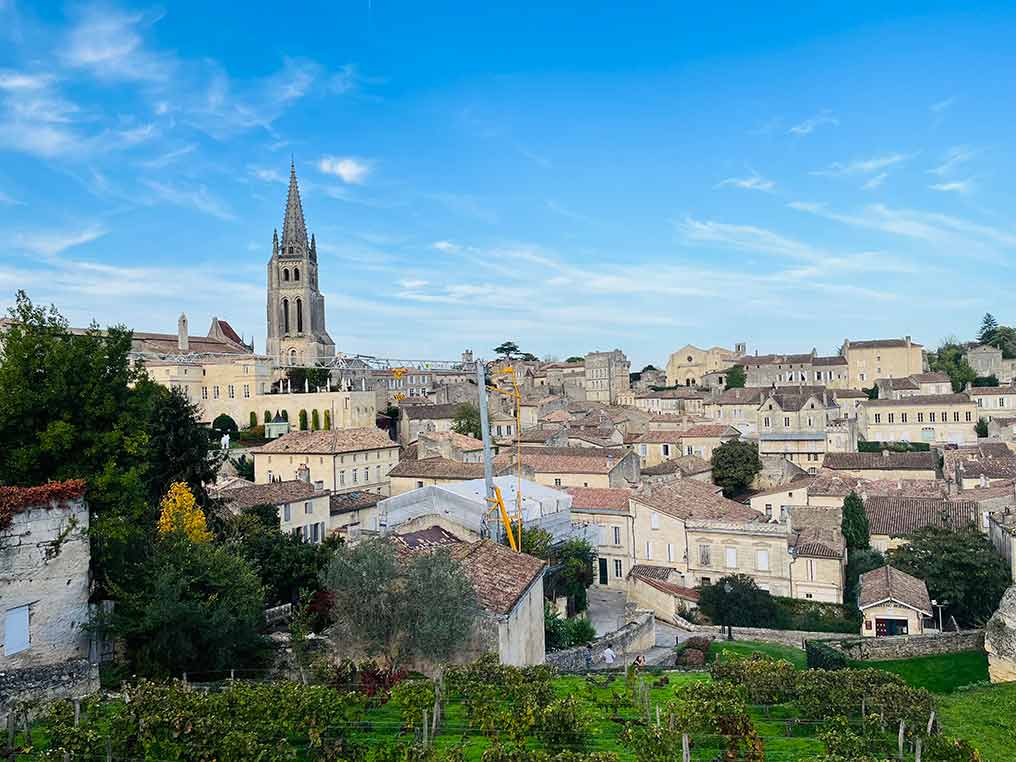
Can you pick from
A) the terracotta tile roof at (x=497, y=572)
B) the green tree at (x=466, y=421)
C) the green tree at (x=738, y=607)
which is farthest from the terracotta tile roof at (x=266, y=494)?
the green tree at (x=466, y=421)

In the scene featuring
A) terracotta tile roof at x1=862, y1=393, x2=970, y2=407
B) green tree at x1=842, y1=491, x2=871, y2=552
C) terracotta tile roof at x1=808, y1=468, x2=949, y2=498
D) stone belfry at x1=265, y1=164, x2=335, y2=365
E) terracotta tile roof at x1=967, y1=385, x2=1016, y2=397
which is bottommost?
green tree at x1=842, y1=491, x2=871, y2=552

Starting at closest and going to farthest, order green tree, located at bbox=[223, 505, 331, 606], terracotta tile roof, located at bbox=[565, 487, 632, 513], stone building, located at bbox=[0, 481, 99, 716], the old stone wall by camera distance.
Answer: the old stone wall → stone building, located at bbox=[0, 481, 99, 716] → green tree, located at bbox=[223, 505, 331, 606] → terracotta tile roof, located at bbox=[565, 487, 632, 513]

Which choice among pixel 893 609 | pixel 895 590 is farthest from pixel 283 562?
pixel 895 590

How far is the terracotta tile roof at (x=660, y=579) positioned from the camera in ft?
106

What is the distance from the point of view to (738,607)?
31.3 m

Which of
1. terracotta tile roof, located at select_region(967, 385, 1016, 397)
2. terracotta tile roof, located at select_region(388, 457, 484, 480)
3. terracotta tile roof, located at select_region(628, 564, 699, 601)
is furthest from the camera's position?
terracotta tile roof, located at select_region(967, 385, 1016, 397)

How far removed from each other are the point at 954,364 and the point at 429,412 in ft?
227

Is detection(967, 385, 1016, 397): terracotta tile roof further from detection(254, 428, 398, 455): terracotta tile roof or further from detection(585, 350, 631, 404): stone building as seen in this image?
detection(254, 428, 398, 455): terracotta tile roof

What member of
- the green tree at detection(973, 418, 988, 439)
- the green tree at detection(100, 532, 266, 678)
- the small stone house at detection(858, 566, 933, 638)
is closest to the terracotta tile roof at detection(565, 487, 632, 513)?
the small stone house at detection(858, 566, 933, 638)

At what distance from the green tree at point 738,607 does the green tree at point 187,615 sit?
19.8m

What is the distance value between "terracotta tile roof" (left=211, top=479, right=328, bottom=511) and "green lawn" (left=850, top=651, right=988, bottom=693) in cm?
2260

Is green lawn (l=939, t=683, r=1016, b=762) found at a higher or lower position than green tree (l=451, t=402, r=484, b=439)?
lower

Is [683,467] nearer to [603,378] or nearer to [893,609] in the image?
[893,609]

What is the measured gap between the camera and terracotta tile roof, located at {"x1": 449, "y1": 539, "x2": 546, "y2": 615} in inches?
701
